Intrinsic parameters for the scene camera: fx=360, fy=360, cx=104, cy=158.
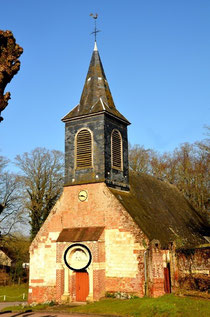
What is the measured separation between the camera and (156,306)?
50.8 ft

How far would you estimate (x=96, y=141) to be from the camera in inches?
910

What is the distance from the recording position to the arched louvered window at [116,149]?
23656 mm

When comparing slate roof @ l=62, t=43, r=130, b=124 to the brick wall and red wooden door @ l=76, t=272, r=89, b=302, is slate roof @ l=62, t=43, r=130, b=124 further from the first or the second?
red wooden door @ l=76, t=272, r=89, b=302

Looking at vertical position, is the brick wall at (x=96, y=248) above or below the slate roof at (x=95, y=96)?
below

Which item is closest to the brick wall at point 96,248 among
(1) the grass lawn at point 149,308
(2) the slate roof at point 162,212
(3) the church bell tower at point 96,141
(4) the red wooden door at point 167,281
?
(2) the slate roof at point 162,212

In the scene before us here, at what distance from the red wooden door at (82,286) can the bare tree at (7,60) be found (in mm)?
15041

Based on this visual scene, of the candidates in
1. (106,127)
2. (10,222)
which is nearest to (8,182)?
(10,222)

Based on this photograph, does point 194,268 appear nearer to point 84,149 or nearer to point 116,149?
point 116,149

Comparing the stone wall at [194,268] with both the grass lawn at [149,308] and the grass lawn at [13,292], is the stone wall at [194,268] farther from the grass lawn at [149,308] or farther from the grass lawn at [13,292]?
the grass lawn at [13,292]

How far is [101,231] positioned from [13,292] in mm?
15434

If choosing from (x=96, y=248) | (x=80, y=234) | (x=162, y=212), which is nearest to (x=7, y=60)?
(x=96, y=248)

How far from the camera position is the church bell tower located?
2280cm

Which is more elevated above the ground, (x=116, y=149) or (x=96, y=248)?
(x=116, y=149)

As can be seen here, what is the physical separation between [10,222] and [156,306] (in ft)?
83.4
